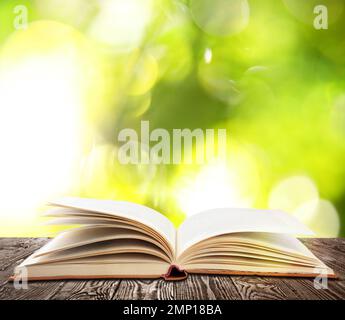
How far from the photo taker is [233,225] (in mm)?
825

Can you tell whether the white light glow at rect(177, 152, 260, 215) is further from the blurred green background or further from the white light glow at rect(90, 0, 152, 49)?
the white light glow at rect(90, 0, 152, 49)

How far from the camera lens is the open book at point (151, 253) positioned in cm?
76

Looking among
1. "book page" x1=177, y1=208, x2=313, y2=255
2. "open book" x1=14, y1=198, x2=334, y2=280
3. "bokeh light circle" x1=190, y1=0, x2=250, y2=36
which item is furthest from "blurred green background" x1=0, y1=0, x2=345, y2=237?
"open book" x1=14, y1=198, x2=334, y2=280

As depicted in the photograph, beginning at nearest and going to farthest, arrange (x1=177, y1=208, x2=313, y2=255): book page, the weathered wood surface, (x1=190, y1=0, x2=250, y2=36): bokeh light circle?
the weathered wood surface, (x1=177, y1=208, x2=313, y2=255): book page, (x1=190, y1=0, x2=250, y2=36): bokeh light circle

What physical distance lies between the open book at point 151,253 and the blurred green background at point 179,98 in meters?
1.25

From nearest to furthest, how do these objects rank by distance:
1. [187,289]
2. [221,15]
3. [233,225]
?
[187,289]
[233,225]
[221,15]

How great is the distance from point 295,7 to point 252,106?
50cm

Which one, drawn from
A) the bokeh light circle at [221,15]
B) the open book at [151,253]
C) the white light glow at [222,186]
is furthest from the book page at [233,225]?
the bokeh light circle at [221,15]

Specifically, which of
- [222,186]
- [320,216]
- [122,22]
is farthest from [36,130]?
[320,216]

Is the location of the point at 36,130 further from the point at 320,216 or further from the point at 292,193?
the point at 320,216

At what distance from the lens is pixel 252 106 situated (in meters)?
2.07

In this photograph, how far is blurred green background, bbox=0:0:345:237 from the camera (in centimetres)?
206

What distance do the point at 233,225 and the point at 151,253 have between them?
17 cm
